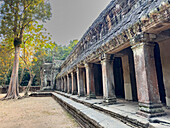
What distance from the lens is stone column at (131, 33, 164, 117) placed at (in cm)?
269

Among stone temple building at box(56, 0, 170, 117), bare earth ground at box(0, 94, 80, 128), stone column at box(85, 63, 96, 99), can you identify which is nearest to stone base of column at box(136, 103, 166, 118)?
stone temple building at box(56, 0, 170, 117)

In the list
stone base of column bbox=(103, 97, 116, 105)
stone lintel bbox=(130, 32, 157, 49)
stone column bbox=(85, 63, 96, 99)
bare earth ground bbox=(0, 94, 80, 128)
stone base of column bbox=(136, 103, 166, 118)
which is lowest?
bare earth ground bbox=(0, 94, 80, 128)

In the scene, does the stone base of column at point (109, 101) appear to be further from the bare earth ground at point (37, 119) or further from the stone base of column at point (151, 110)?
the stone base of column at point (151, 110)

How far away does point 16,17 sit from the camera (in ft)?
42.6

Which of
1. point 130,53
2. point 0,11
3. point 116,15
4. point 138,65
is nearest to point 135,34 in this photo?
point 138,65

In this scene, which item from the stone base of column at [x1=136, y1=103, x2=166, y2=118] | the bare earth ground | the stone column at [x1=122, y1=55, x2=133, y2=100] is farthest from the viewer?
the stone column at [x1=122, y1=55, x2=133, y2=100]

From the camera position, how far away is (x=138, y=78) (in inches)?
119

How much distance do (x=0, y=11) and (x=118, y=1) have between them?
13.2m

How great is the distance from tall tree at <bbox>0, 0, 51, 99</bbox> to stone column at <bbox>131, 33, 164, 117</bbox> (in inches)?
512

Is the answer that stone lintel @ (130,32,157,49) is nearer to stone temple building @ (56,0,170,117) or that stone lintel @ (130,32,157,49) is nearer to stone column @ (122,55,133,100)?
stone temple building @ (56,0,170,117)

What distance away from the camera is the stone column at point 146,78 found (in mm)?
2689

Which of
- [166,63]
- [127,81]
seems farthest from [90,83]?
[166,63]

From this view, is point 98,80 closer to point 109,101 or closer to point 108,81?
point 108,81

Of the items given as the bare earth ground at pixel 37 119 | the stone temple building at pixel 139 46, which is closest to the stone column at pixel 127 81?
the stone temple building at pixel 139 46
